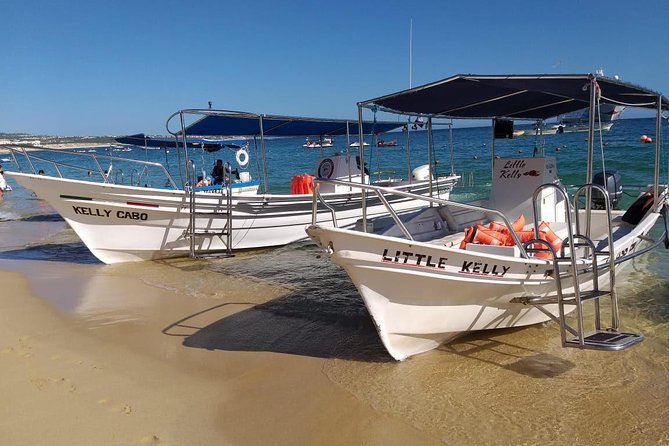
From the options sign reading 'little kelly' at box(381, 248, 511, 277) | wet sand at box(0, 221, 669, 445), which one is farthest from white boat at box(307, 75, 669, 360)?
wet sand at box(0, 221, 669, 445)

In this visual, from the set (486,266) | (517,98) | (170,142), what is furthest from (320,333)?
(170,142)

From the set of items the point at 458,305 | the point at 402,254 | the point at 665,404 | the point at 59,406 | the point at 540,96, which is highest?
the point at 540,96

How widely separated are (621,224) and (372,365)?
505cm

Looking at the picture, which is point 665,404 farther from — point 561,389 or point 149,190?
point 149,190

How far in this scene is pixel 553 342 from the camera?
5.75m

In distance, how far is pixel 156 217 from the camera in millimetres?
10156

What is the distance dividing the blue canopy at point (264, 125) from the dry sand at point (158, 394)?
186 inches

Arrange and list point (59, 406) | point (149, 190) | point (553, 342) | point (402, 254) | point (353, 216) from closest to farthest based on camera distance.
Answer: point (59, 406)
point (402, 254)
point (553, 342)
point (149, 190)
point (353, 216)

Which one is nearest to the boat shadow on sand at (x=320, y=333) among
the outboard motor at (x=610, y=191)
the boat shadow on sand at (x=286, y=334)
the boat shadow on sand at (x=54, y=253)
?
the boat shadow on sand at (x=286, y=334)

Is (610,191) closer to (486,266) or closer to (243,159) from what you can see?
(486,266)

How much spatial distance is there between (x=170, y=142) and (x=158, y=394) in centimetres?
1201

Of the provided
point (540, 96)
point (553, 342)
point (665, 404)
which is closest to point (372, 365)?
point (553, 342)

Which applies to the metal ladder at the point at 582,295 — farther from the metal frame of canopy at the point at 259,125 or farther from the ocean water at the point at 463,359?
the metal frame of canopy at the point at 259,125

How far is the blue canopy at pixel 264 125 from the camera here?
10289 mm
